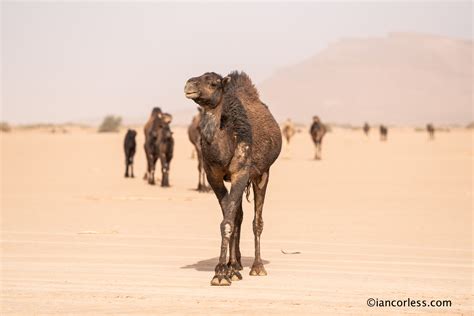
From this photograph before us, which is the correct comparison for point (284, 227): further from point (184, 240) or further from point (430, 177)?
point (430, 177)

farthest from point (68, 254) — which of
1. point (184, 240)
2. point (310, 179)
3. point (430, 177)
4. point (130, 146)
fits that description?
point (430, 177)

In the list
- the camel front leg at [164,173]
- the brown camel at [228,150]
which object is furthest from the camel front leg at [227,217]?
the camel front leg at [164,173]

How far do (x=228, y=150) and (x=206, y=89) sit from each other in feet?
2.34

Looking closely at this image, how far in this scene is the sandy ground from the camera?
7828 mm

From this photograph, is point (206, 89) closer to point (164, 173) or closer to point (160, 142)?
point (164, 173)

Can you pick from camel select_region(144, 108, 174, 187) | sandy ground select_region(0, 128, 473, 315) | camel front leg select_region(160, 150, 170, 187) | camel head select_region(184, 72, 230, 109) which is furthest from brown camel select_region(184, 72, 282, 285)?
camel select_region(144, 108, 174, 187)

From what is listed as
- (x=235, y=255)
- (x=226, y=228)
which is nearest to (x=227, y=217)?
(x=226, y=228)

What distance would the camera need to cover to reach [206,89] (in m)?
8.84

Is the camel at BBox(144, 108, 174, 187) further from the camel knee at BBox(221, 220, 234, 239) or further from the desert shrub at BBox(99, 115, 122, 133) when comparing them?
the desert shrub at BBox(99, 115, 122, 133)

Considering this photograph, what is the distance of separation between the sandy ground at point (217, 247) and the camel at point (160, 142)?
0.67 metres

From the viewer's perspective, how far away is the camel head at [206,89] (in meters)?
8.73

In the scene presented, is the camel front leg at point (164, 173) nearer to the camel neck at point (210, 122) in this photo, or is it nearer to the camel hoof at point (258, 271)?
the camel hoof at point (258, 271)

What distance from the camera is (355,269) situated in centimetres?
980

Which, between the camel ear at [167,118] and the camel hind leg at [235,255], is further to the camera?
the camel ear at [167,118]
